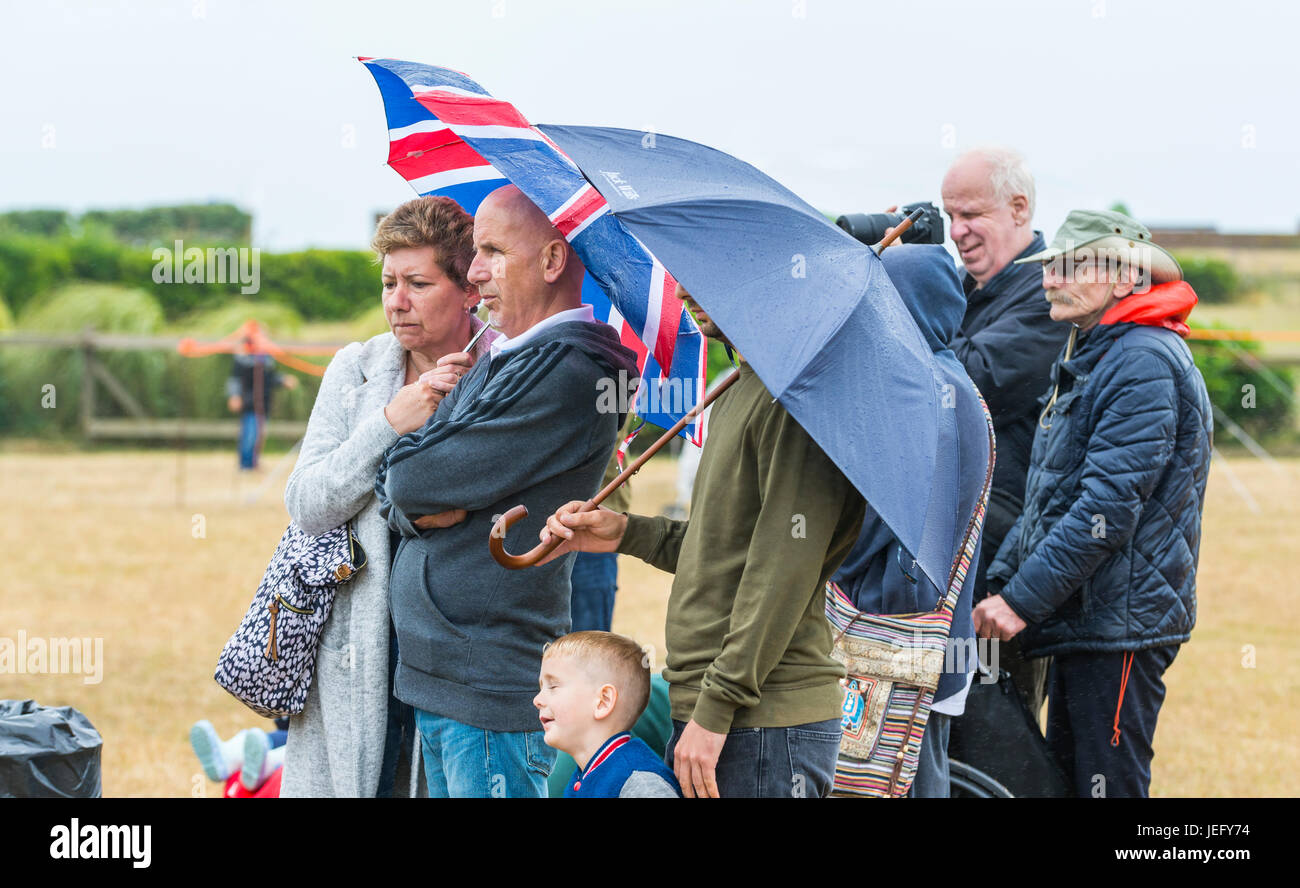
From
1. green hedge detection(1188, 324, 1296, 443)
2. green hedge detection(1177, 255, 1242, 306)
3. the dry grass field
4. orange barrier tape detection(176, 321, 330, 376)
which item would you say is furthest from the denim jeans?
green hedge detection(1177, 255, 1242, 306)

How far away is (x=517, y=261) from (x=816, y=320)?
748mm

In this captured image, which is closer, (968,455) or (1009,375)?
(968,455)

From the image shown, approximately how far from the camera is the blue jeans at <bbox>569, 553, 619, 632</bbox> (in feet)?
14.3

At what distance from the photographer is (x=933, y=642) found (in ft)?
9.73

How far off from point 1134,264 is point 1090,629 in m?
0.99

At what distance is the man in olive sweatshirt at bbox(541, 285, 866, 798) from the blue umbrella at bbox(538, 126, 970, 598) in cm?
14

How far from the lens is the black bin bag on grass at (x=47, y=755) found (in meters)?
3.26

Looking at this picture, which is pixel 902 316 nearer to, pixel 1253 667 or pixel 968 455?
pixel 968 455

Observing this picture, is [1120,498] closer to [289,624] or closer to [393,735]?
[393,735]

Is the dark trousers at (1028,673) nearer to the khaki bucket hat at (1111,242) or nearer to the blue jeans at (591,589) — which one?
the khaki bucket hat at (1111,242)

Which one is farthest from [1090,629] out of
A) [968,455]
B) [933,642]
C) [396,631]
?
[396,631]

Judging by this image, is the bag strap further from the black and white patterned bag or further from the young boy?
the black and white patterned bag

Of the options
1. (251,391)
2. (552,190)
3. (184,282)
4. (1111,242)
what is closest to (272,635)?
(552,190)

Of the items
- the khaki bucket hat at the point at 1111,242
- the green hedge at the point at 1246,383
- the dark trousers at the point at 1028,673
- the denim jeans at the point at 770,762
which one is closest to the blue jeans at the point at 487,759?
the denim jeans at the point at 770,762
